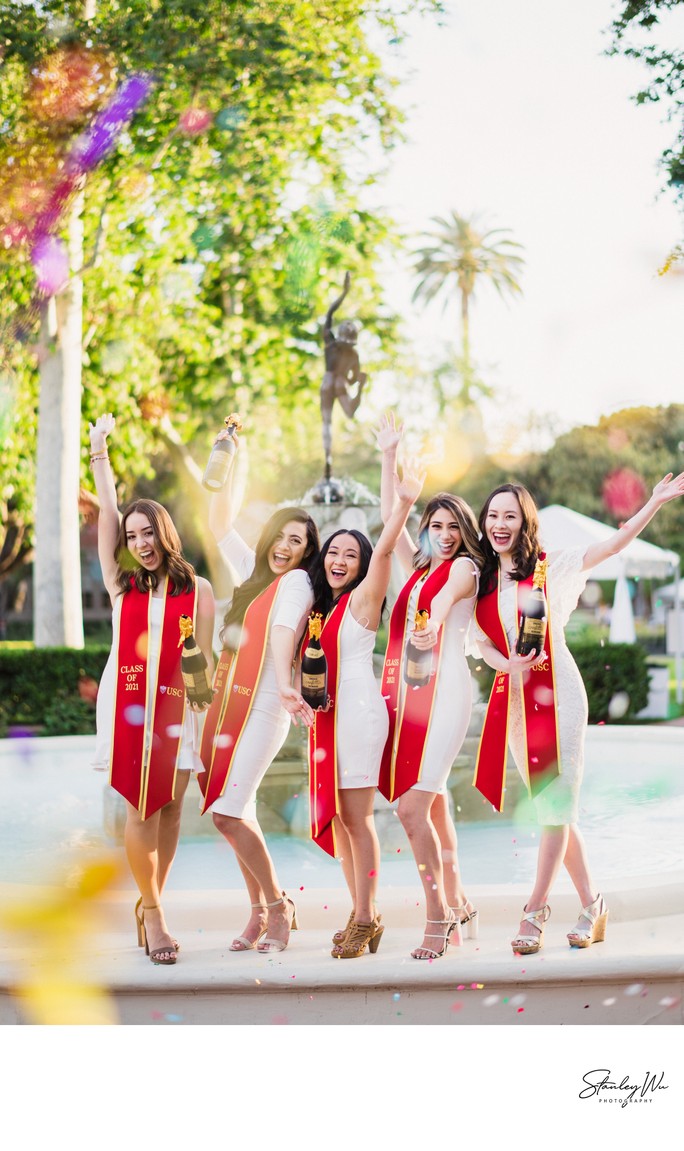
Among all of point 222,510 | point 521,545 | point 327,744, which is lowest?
point 327,744

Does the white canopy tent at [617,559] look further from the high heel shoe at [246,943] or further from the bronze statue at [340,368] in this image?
the high heel shoe at [246,943]

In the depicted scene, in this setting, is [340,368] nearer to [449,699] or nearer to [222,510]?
[222,510]

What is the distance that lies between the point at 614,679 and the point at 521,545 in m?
8.28

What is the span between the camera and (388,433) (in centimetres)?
347

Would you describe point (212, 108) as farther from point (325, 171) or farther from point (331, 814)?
point (331, 814)

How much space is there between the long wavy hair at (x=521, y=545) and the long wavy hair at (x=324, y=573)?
33cm

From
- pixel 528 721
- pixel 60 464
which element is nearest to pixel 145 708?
pixel 528 721

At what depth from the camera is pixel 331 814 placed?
134 inches

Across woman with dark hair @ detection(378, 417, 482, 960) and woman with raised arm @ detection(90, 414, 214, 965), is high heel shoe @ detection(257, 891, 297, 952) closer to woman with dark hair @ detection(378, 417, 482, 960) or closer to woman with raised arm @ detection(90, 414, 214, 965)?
woman with raised arm @ detection(90, 414, 214, 965)

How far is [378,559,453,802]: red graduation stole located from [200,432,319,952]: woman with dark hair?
0.26m

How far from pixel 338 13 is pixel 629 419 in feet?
56.2

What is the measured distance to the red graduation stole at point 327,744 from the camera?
3.39 metres

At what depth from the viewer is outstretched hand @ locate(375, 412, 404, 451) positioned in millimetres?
3434

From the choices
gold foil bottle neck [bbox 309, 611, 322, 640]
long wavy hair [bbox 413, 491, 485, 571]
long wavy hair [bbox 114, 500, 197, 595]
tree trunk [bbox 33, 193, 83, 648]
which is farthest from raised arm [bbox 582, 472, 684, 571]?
tree trunk [bbox 33, 193, 83, 648]
